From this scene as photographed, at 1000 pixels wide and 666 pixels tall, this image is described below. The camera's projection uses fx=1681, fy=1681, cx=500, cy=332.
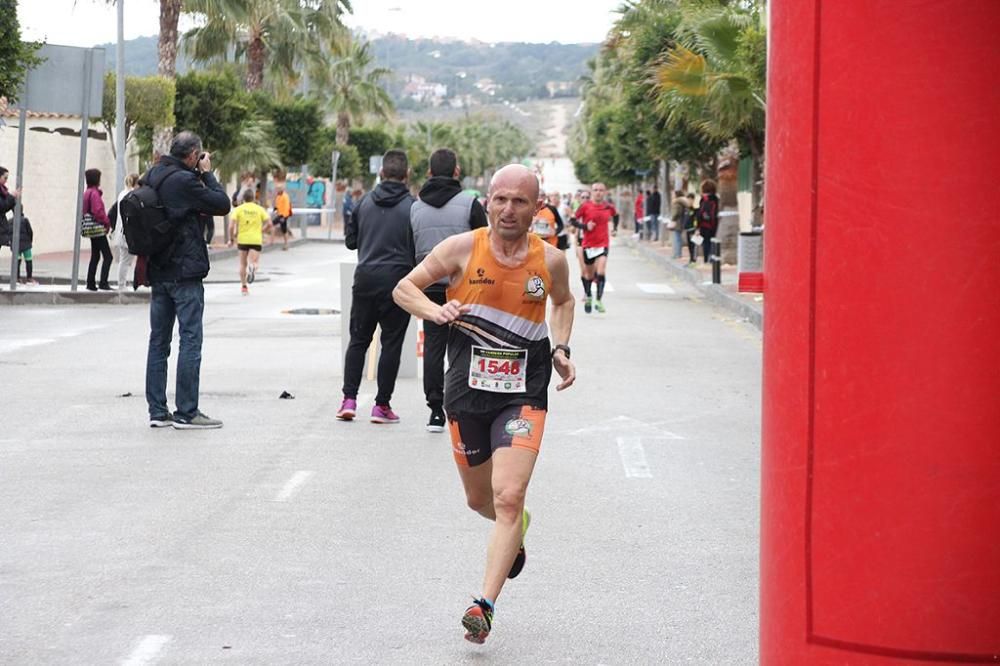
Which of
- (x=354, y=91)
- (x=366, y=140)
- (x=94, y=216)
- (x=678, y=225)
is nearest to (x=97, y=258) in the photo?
(x=94, y=216)

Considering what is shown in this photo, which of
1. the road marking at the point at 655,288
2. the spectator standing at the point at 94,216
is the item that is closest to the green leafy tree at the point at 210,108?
the road marking at the point at 655,288

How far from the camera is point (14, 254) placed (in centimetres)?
2386

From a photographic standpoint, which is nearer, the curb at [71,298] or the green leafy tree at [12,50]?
the green leafy tree at [12,50]

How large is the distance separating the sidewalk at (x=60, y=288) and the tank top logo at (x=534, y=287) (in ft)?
57.4

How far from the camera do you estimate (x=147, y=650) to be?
571 centimetres

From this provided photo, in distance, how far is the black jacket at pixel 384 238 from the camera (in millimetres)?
11609

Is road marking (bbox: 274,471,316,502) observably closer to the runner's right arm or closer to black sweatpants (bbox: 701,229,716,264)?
the runner's right arm

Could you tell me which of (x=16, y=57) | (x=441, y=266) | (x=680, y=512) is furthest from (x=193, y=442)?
(x=16, y=57)

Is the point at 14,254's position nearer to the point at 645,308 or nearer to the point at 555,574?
the point at 645,308

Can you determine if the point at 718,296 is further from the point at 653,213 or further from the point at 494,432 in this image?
the point at 653,213

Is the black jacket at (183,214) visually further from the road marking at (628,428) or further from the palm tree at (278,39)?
the palm tree at (278,39)

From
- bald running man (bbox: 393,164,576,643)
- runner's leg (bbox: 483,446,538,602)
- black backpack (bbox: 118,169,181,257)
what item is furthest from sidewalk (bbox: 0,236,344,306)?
runner's leg (bbox: 483,446,538,602)

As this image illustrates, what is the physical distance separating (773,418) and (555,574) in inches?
122

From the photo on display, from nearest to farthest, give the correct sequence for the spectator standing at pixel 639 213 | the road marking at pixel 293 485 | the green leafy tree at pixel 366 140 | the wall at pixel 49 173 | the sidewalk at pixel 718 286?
the road marking at pixel 293 485 < the sidewalk at pixel 718 286 < the wall at pixel 49 173 < the spectator standing at pixel 639 213 < the green leafy tree at pixel 366 140
